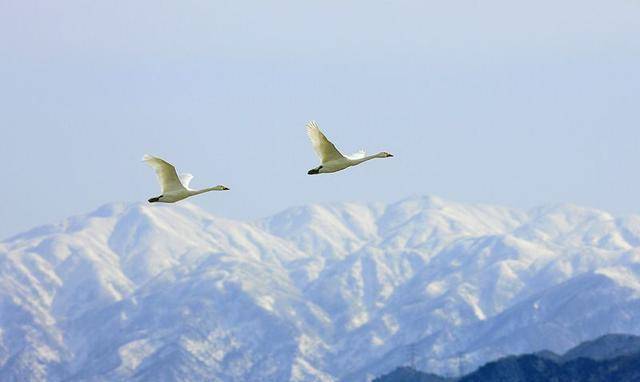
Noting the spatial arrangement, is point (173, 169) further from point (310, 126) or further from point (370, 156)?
point (370, 156)

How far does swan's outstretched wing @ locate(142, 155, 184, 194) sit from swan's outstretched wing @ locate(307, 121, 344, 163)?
10.7 m

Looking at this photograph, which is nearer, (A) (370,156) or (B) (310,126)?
(B) (310,126)

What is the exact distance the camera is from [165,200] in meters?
97.6

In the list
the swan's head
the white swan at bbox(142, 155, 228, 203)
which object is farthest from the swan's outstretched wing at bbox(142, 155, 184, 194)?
the swan's head

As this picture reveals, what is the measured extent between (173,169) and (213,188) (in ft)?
20.7

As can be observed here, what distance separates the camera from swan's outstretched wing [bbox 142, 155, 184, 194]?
312 feet

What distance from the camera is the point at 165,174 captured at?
97375 millimetres

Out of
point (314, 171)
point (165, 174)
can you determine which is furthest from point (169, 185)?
point (314, 171)

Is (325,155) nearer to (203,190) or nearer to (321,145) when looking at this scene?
(321,145)

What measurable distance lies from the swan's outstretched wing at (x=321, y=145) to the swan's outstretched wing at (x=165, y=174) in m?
10.7

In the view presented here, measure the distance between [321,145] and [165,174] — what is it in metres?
11.9

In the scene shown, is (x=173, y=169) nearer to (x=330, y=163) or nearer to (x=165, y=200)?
(x=165, y=200)

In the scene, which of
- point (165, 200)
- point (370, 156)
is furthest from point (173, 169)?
point (370, 156)

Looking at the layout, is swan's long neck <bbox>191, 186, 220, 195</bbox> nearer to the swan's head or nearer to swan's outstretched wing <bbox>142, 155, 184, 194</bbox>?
swan's outstretched wing <bbox>142, 155, 184, 194</bbox>
